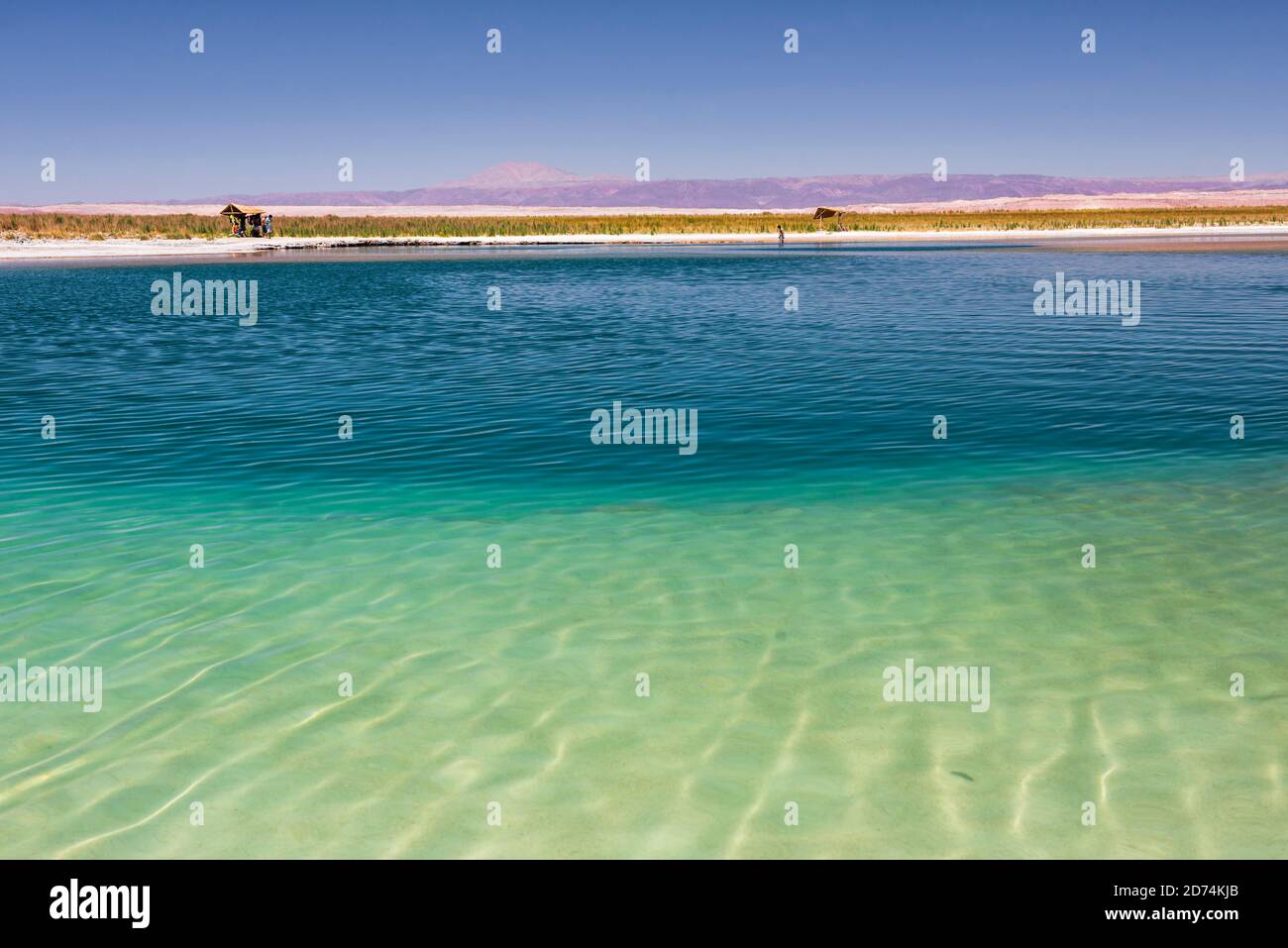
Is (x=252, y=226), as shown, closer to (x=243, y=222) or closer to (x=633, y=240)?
(x=243, y=222)

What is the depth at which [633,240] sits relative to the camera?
10369cm

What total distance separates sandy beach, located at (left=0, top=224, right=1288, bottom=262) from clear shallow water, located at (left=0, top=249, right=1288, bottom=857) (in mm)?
69413

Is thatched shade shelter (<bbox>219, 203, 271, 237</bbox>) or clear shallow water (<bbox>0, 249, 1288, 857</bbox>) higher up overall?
thatched shade shelter (<bbox>219, 203, 271, 237</bbox>)

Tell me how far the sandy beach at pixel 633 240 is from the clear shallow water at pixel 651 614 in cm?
6941

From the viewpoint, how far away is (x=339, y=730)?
6730 mm

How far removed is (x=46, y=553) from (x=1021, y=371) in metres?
18.0

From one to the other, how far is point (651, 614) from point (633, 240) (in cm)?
9857

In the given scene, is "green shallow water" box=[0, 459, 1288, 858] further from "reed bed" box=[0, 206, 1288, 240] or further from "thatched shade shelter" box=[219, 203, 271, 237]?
"reed bed" box=[0, 206, 1288, 240]

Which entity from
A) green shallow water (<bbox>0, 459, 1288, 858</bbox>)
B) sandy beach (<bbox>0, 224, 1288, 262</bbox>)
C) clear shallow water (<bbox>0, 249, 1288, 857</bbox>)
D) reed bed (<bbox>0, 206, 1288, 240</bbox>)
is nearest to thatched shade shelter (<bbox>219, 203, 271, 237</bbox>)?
sandy beach (<bbox>0, 224, 1288, 262</bbox>)

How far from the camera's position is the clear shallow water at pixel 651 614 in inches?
229

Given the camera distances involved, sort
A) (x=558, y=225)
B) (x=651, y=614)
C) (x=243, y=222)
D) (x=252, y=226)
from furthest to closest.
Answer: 1. (x=558, y=225)
2. (x=252, y=226)
3. (x=243, y=222)
4. (x=651, y=614)

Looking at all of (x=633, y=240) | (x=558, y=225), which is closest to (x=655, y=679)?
(x=633, y=240)

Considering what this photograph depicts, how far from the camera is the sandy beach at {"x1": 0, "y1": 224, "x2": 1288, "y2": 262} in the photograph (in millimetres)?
82688
